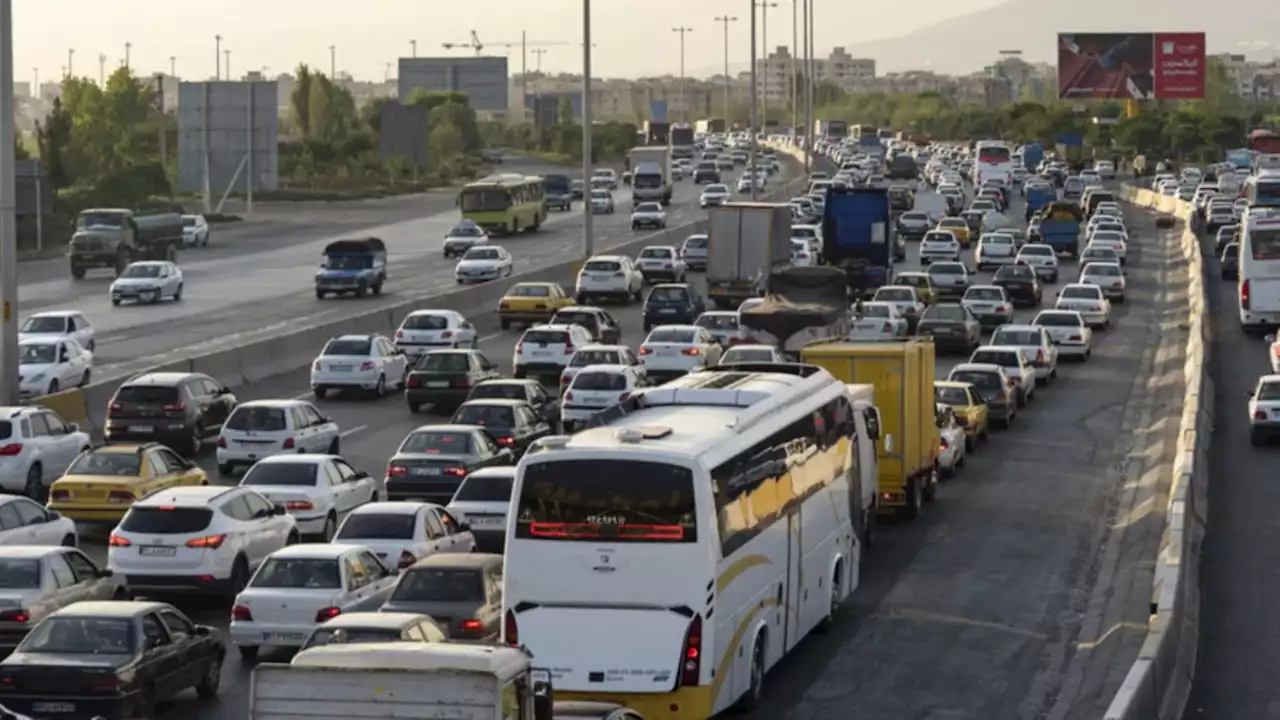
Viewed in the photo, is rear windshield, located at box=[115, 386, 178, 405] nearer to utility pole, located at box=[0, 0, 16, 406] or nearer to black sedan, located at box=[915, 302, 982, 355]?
utility pole, located at box=[0, 0, 16, 406]

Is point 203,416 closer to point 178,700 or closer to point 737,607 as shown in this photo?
point 178,700

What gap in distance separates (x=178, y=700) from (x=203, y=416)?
17.2m

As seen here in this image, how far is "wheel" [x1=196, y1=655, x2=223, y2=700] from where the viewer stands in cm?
2162

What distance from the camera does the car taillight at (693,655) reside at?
19.6 m

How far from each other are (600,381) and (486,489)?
12.1 meters

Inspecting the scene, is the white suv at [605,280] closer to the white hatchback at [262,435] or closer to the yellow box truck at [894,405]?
the white hatchback at [262,435]

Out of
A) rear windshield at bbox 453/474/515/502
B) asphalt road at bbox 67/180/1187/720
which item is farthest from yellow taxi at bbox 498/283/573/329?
rear windshield at bbox 453/474/515/502

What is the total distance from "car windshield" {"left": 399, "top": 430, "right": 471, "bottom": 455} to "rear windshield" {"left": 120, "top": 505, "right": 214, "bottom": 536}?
7379mm

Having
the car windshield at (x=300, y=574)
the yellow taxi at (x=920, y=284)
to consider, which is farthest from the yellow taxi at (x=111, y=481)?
the yellow taxi at (x=920, y=284)

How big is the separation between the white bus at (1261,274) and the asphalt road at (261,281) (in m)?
→ 22.9

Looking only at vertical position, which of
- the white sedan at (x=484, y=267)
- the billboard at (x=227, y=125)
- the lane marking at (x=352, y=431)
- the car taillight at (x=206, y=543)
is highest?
the billboard at (x=227, y=125)

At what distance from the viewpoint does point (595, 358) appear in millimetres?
45344

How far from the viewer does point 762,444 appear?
22.4 m

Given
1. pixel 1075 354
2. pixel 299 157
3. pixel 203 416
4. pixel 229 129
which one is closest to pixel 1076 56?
pixel 299 157
